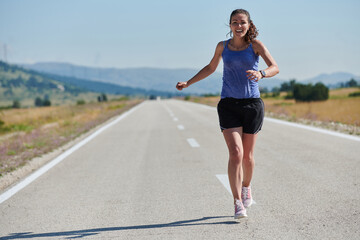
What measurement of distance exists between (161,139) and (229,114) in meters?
8.13

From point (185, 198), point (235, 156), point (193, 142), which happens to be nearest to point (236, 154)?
point (235, 156)

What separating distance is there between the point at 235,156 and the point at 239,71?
842mm

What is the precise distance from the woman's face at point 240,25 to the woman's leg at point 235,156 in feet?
3.07

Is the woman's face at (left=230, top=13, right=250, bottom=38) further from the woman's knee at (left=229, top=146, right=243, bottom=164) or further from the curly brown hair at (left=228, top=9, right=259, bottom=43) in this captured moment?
the woman's knee at (left=229, top=146, right=243, bottom=164)

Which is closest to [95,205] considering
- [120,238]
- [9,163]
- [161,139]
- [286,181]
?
[120,238]

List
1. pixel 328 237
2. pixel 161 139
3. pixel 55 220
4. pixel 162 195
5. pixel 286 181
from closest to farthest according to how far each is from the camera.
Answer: pixel 328 237 < pixel 55 220 < pixel 162 195 < pixel 286 181 < pixel 161 139

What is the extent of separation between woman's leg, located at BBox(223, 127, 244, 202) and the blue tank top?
367 millimetres

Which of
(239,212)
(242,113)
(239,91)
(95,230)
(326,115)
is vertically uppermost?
(239,91)

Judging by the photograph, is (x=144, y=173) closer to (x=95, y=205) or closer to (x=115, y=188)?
(x=115, y=188)

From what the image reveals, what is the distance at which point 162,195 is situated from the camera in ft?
18.2

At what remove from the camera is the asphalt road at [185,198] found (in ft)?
13.4

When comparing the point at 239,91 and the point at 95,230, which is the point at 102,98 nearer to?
the point at 95,230

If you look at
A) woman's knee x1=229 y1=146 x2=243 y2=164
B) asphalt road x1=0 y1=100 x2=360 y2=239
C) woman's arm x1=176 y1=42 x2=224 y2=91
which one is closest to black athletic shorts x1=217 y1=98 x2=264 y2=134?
woman's knee x1=229 y1=146 x2=243 y2=164

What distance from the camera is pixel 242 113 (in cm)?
428
